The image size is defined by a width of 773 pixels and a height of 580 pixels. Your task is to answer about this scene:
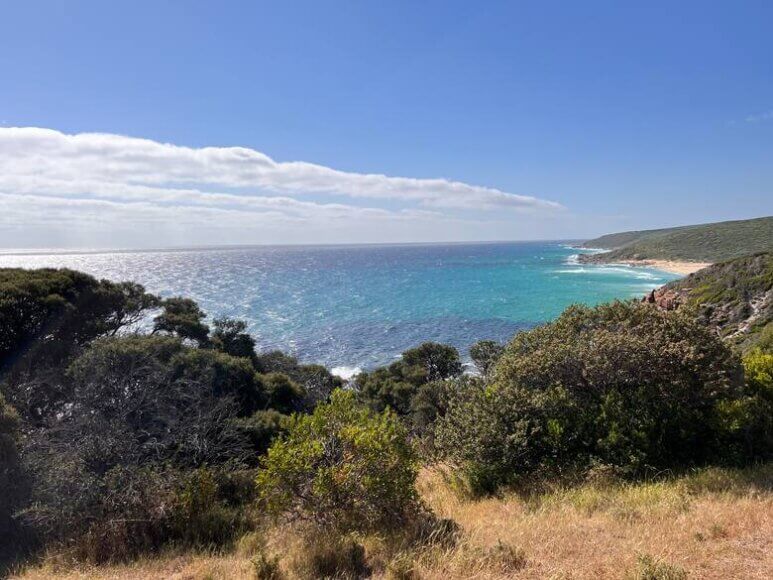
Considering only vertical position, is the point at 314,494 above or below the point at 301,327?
above

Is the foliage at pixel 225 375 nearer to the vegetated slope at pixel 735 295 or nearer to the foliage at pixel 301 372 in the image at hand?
the foliage at pixel 301 372

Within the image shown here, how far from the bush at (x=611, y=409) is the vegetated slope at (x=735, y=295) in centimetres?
2264

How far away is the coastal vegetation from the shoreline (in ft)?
346

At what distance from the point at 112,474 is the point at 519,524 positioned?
656 cm

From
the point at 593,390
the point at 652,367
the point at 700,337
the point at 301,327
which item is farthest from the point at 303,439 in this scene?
the point at 301,327

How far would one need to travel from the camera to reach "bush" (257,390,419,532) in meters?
6.24

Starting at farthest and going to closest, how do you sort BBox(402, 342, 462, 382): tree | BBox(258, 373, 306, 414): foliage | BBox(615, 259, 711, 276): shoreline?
BBox(615, 259, 711, 276): shoreline → BBox(402, 342, 462, 382): tree → BBox(258, 373, 306, 414): foliage

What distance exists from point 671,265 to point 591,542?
136 meters

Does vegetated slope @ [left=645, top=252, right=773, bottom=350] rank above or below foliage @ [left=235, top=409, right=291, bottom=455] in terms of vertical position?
above

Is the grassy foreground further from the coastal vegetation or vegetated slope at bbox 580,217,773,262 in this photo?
vegetated slope at bbox 580,217,773,262

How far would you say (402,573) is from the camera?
515 cm

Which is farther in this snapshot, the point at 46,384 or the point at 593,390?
the point at 46,384

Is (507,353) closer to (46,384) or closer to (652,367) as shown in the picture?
(652,367)

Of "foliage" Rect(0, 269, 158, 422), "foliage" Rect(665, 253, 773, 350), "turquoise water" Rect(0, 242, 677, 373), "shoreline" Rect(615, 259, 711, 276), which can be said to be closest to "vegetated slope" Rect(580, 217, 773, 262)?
"shoreline" Rect(615, 259, 711, 276)
